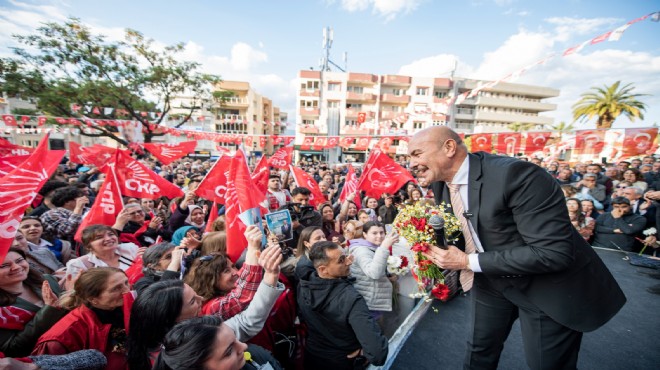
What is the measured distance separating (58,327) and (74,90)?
20955 millimetres

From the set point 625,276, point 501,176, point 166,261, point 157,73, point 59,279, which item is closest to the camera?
point 501,176

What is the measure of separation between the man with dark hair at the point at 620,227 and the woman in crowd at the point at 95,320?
7313 mm

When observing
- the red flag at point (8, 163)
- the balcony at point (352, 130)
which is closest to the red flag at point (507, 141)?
the red flag at point (8, 163)

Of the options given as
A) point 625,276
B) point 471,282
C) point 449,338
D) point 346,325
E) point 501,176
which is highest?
point 501,176

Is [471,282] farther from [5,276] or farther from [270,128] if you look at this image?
[270,128]

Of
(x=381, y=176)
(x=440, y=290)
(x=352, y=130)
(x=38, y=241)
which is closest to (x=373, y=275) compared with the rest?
(x=440, y=290)

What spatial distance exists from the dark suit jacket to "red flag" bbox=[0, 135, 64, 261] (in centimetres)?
370

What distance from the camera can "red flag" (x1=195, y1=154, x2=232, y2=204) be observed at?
501 cm

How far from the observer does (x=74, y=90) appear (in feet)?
54.4

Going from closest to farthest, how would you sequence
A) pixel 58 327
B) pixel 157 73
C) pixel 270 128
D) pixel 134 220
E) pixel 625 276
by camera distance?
pixel 58 327, pixel 625 276, pixel 134 220, pixel 157 73, pixel 270 128

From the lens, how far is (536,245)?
1.65m

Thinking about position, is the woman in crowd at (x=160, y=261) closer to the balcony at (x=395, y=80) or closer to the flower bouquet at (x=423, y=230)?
the flower bouquet at (x=423, y=230)

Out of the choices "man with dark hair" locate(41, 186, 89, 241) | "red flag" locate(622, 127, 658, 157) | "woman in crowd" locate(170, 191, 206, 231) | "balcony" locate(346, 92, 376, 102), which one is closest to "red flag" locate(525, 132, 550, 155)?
"red flag" locate(622, 127, 658, 157)

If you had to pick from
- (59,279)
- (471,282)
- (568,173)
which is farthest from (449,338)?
(568,173)
